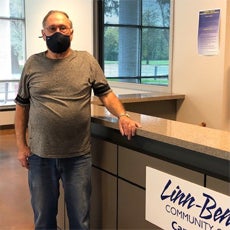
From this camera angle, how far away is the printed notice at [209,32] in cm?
376

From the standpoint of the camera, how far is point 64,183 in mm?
2166

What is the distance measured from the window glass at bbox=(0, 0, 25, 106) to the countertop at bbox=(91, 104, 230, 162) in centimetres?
619

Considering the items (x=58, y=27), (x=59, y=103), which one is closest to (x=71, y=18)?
(x=58, y=27)

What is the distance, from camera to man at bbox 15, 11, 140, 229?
2018 mm

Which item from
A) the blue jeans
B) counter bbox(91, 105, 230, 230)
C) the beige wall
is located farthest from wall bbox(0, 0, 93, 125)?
the blue jeans

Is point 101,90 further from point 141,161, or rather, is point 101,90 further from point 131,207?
point 131,207

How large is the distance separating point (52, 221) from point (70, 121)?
2.15 ft

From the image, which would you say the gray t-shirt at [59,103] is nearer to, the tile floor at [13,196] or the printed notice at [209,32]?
the tile floor at [13,196]

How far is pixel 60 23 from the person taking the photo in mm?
2059

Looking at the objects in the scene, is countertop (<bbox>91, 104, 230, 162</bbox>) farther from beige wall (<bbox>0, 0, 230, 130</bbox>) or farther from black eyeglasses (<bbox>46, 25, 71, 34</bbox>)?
beige wall (<bbox>0, 0, 230, 130</bbox>)

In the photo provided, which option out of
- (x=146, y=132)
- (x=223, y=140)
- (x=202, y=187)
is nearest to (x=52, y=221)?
(x=146, y=132)

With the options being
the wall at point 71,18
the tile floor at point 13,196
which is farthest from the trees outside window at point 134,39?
the tile floor at point 13,196

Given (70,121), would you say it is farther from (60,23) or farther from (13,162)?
(13,162)

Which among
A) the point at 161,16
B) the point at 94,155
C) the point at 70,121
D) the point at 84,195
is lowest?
the point at 84,195
